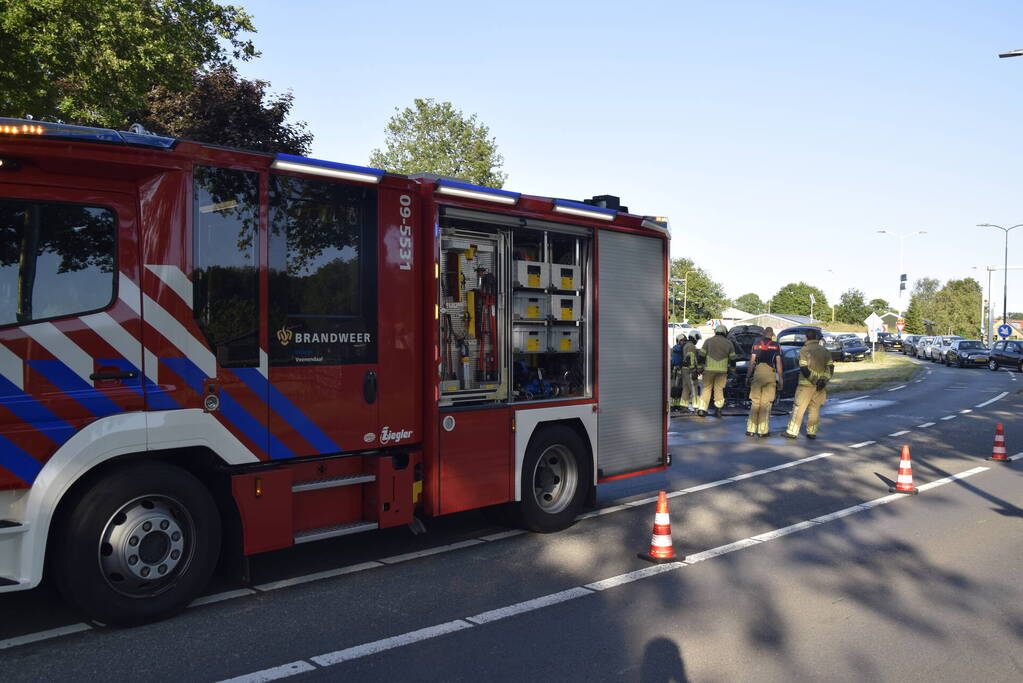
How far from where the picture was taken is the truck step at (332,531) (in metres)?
5.90

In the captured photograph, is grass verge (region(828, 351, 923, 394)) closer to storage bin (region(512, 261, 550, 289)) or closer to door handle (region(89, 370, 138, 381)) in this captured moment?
storage bin (region(512, 261, 550, 289))

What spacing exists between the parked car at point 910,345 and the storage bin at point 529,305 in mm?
62473

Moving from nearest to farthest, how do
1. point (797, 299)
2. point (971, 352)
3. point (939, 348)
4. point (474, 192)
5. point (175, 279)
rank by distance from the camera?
1. point (175, 279)
2. point (474, 192)
3. point (971, 352)
4. point (939, 348)
5. point (797, 299)

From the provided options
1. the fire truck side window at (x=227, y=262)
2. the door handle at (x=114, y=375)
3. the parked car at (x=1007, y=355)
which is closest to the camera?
the door handle at (x=114, y=375)

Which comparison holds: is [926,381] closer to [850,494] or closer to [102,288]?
[850,494]

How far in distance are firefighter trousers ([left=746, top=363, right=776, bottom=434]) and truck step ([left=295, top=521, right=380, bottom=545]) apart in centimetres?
986

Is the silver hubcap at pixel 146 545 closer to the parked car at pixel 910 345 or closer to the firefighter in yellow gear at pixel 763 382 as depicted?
the firefighter in yellow gear at pixel 763 382

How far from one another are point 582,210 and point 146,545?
15.5ft

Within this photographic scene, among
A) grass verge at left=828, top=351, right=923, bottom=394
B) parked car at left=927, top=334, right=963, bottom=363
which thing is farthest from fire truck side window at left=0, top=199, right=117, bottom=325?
parked car at left=927, top=334, right=963, bottom=363

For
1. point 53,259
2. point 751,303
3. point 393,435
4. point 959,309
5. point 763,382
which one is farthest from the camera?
point 751,303

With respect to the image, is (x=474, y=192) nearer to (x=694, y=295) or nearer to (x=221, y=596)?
(x=221, y=596)

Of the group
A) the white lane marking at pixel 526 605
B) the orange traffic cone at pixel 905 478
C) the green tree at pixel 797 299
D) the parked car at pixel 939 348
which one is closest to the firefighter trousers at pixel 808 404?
the orange traffic cone at pixel 905 478

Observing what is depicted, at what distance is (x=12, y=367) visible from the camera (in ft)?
15.4

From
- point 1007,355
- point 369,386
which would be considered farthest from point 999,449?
point 1007,355
